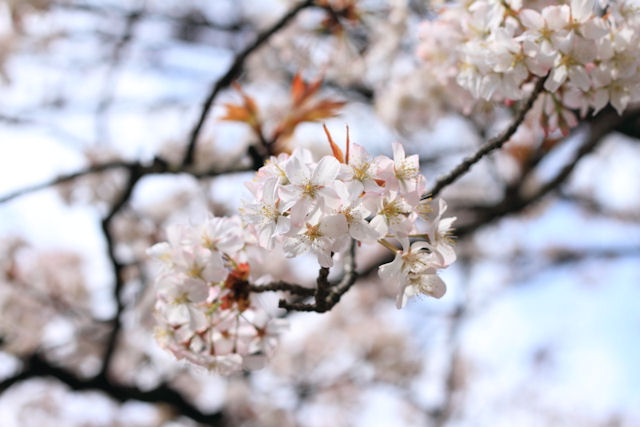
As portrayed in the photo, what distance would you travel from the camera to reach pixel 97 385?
10.6 feet

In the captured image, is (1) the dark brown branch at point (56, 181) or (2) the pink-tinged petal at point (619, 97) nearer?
(2) the pink-tinged petal at point (619, 97)

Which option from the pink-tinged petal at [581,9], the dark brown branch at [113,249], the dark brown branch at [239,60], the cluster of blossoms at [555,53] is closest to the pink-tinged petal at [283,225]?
the cluster of blossoms at [555,53]

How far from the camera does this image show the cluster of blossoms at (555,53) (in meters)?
1.09

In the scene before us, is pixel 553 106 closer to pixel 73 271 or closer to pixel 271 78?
pixel 271 78

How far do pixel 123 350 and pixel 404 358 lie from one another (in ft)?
10.5

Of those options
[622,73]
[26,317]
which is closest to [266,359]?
[622,73]

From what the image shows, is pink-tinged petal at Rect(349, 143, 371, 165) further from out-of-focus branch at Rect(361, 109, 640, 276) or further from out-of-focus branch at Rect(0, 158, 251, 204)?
out-of-focus branch at Rect(361, 109, 640, 276)

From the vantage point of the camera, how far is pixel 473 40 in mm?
1272

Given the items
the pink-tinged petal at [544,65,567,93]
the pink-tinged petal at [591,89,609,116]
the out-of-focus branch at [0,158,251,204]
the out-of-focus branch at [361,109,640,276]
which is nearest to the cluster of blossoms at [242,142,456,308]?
the pink-tinged petal at [544,65,567,93]

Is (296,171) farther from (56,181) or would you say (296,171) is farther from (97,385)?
(97,385)

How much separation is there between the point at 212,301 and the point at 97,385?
2.57 meters

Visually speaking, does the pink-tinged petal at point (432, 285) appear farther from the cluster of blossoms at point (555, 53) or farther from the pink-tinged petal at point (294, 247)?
the cluster of blossoms at point (555, 53)

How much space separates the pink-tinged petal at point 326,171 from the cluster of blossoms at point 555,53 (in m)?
0.51

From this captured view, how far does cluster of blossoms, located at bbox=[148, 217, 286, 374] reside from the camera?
1031 mm
